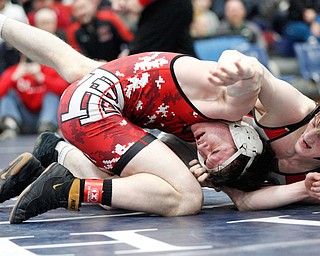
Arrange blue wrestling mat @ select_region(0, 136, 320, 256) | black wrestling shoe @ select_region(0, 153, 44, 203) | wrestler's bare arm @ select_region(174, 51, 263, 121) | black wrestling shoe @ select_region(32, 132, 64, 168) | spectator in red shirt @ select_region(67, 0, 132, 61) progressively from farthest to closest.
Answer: spectator in red shirt @ select_region(67, 0, 132, 61), black wrestling shoe @ select_region(32, 132, 64, 168), black wrestling shoe @ select_region(0, 153, 44, 203), wrestler's bare arm @ select_region(174, 51, 263, 121), blue wrestling mat @ select_region(0, 136, 320, 256)

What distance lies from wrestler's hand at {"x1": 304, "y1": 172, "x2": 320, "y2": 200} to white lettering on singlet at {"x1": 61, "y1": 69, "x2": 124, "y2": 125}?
779 millimetres

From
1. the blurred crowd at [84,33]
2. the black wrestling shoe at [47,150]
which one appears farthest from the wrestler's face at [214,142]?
the blurred crowd at [84,33]

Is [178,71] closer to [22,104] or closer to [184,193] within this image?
[184,193]

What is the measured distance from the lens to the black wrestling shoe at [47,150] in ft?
11.7

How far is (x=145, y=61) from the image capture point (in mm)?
3189

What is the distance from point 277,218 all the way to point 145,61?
2.71ft

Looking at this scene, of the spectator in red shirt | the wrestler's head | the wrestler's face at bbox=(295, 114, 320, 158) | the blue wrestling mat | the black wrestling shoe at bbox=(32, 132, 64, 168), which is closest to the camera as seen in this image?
the blue wrestling mat

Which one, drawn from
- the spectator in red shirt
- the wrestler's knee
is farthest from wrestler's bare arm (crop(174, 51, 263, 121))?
the spectator in red shirt

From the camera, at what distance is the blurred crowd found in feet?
26.0

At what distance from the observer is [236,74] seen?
2.62 metres

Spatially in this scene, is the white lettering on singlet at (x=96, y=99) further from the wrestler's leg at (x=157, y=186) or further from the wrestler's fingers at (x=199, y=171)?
the wrestler's fingers at (x=199, y=171)

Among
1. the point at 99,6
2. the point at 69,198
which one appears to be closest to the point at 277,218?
the point at 69,198

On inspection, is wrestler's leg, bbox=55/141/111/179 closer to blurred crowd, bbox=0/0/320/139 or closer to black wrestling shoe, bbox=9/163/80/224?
black wrestling shoe, bbox=9/163/80/224

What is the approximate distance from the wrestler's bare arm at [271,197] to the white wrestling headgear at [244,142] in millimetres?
152
